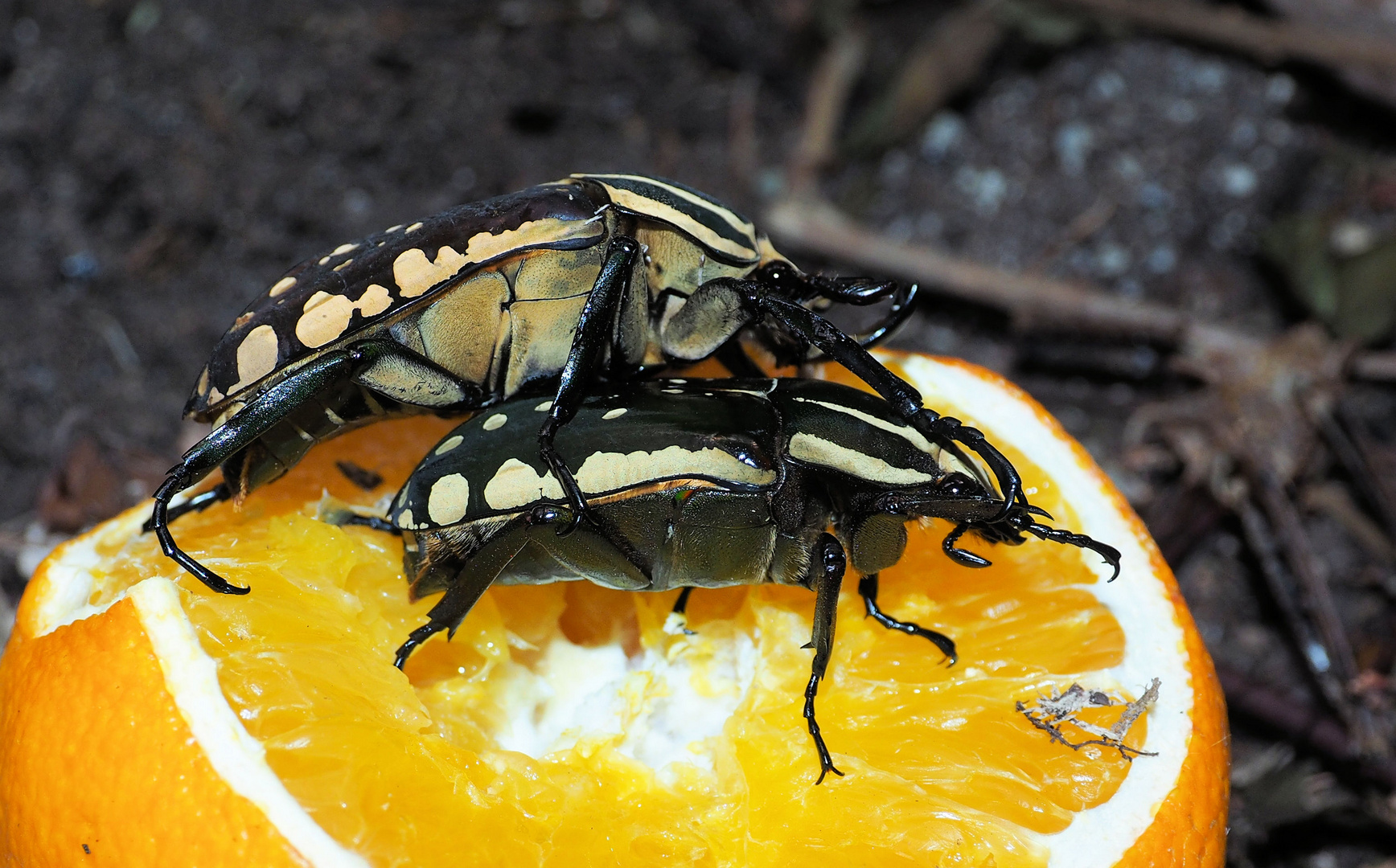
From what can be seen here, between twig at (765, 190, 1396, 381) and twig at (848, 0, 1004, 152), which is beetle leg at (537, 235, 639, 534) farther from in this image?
twig at (848, 0, 1004, 152)

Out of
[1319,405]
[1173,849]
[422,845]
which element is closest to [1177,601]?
[1173,849]

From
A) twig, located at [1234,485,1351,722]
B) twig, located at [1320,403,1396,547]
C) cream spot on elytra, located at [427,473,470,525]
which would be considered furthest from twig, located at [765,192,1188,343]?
cream spot on elytra, located at [427,473,470,525]

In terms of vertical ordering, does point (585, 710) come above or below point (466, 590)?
below

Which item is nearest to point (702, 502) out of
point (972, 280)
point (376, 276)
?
point (376, 276)

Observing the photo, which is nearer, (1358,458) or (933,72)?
(1358,458)

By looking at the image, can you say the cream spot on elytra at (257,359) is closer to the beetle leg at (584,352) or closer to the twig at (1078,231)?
the beetle leg at (584,352)

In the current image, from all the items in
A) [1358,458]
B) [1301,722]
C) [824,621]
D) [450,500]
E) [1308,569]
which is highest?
[450,500]

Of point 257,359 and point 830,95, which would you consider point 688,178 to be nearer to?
point 830,95
